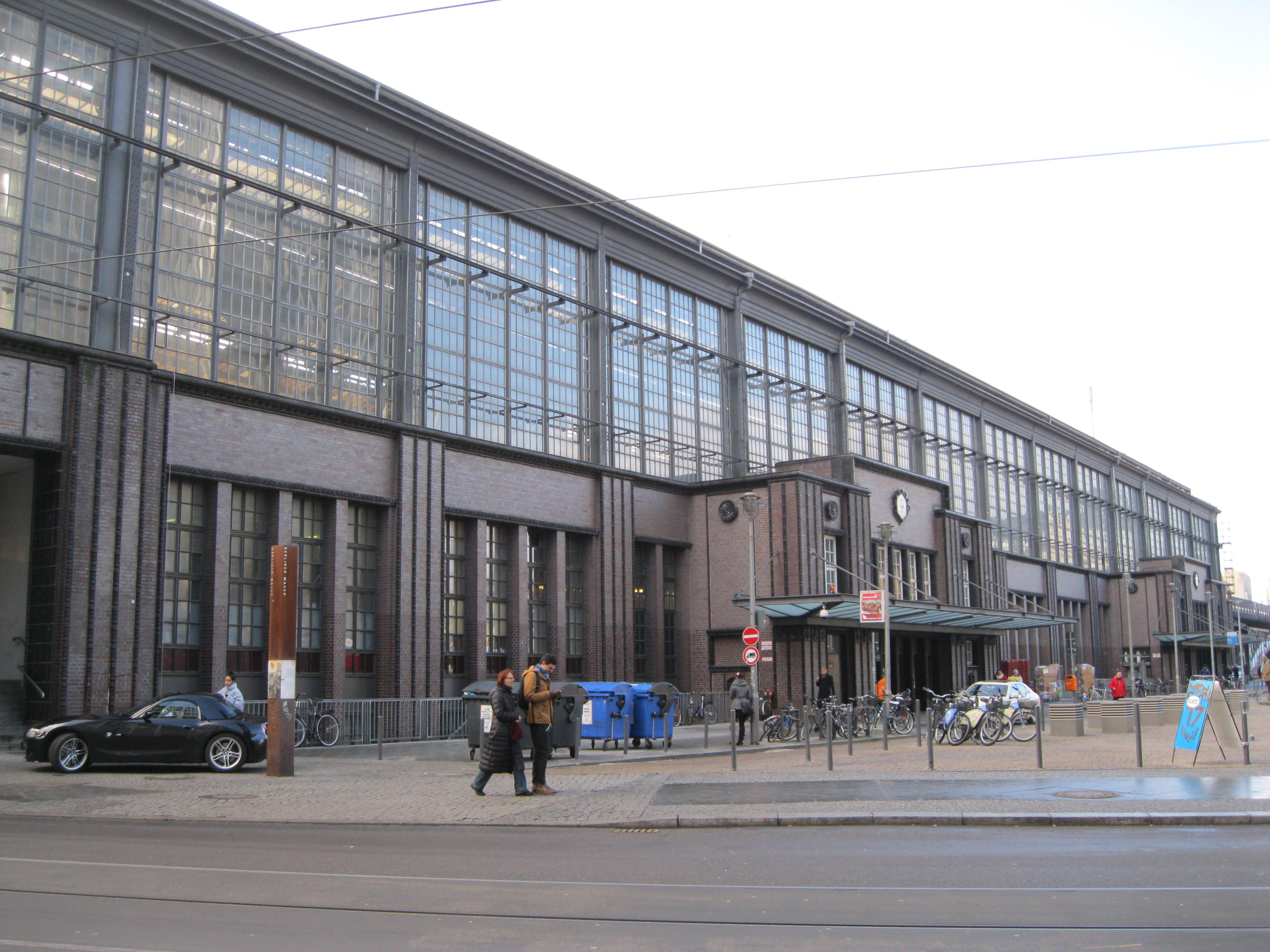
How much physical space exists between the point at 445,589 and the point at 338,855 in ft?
81.0

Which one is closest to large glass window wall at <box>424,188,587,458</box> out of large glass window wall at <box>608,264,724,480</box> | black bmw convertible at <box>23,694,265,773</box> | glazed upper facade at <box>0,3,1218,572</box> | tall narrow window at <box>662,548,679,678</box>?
glazed upper facade at <box>0,3,1218,572</box>

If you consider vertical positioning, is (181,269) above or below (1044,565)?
above

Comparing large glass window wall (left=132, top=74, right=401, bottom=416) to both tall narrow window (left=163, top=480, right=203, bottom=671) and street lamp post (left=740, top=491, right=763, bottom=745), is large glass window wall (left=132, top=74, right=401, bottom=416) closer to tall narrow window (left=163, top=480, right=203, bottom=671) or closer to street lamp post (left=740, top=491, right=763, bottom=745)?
tall narrow window (left=163, top=480, right=203, bottom=671)

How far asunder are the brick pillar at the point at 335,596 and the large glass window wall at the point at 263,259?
3.40m

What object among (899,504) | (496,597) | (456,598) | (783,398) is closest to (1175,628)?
(899,504)

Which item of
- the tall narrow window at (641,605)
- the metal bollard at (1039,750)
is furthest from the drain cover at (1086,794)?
the tall narrow window at (641,605)

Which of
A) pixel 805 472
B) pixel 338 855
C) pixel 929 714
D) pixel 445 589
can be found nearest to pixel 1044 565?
pixel 805 472

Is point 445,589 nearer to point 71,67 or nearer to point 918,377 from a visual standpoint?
point 71,67

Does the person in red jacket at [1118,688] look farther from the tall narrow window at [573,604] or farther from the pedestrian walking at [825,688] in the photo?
the tall narrow window at [573,604]

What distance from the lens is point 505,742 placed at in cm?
1630

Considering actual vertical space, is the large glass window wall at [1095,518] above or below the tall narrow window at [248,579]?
above

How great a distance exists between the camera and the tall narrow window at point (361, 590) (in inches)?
1313

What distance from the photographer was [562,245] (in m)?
42.5

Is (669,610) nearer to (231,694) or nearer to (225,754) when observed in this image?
(231,694)
